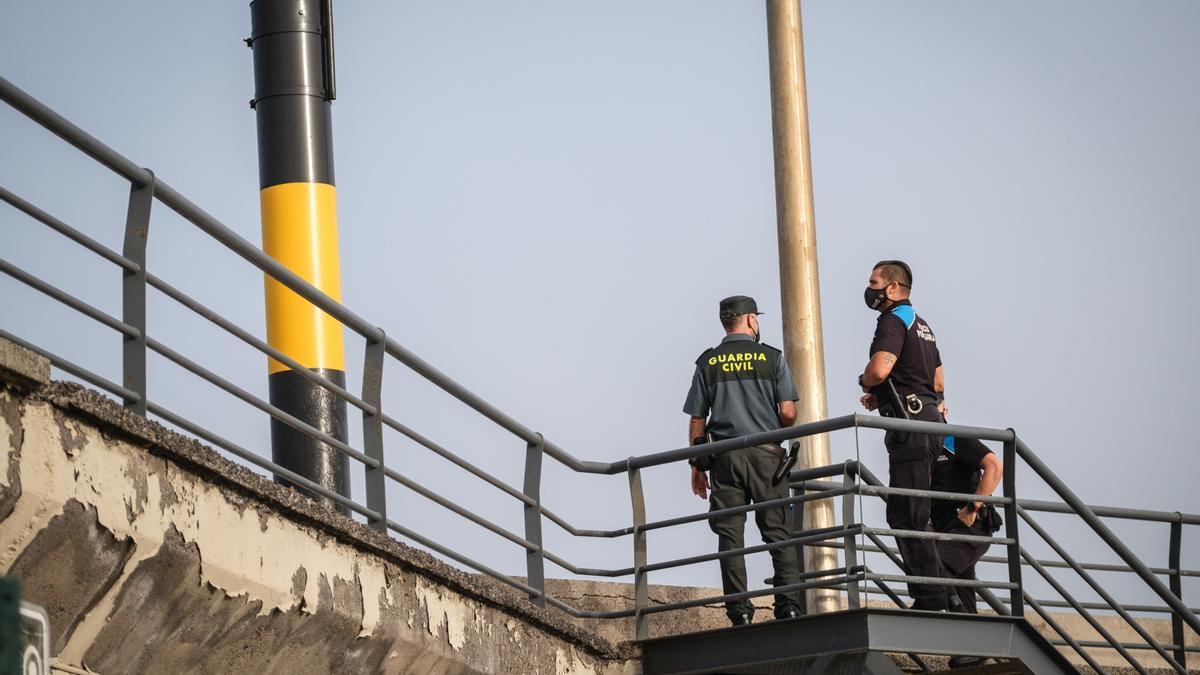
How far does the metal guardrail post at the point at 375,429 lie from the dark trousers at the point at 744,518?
2.06m

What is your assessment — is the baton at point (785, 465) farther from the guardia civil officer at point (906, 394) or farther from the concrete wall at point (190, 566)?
the concrete wall at point (190, 566)

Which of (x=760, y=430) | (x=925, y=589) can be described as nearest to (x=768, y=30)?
(x=760, y=430)

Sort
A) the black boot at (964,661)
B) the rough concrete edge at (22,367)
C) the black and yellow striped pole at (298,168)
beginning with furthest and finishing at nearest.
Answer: the black and yellow striped pole at (298,168) → the black boot at (964,661) → the rough concrete edge at (22,367)

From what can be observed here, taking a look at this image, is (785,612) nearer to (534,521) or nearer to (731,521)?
(731,521)

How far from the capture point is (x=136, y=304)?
20.4 feet

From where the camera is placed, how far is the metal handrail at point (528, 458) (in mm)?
6051

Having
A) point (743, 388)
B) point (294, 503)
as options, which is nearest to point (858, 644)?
point (743, 388)

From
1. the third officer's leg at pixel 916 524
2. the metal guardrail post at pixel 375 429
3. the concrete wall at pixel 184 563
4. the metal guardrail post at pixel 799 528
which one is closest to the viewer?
the concrete wall at pixel 184 563

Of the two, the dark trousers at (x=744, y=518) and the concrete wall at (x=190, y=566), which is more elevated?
the dark trousers at (x=744, y=518)

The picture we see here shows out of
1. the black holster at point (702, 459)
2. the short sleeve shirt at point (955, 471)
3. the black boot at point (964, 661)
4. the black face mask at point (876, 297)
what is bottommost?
the black boot at point (964, 661)

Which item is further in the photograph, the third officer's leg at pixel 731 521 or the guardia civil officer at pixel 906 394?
the third officer's leg at pixel 731 521

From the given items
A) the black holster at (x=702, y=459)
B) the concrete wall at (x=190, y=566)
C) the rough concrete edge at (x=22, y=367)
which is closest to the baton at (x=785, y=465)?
the black holster at (x=702, y=459)

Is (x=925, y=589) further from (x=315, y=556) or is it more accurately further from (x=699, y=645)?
(x=315, y=556)

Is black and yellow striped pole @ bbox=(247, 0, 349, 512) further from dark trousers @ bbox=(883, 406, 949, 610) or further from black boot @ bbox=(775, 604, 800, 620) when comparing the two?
dark trousers @ bbox=(883, 406, 949, 610)
